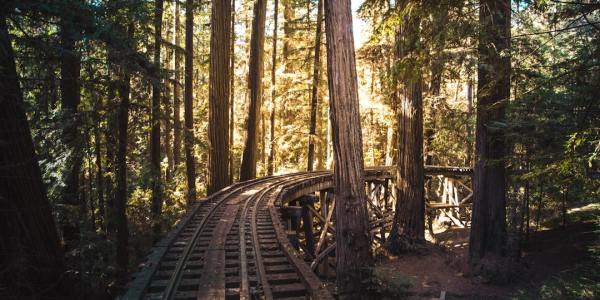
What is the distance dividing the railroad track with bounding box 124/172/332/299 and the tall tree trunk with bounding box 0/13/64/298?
5.75 feet

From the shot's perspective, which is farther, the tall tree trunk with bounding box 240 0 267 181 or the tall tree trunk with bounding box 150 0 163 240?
the tall tree trunk with bounding box 240 0 267 181

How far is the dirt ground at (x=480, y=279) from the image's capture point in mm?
9219

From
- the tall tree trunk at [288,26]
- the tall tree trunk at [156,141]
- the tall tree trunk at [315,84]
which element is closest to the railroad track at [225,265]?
the tall tree trunk at [156,141]

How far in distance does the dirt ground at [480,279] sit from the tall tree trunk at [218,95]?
636cm

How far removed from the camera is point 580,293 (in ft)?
17.6

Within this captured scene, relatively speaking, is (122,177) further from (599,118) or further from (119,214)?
(599,118)

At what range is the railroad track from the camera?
4.40 m

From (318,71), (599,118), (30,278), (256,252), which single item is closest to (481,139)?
(599,118)

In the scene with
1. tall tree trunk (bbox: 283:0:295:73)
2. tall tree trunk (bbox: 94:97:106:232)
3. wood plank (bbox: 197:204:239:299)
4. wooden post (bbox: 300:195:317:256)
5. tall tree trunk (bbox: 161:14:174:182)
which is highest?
tall tree trunk (bbox: 283:0:295:73)

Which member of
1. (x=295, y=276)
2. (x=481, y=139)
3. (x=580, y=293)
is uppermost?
(x=481, y=139)

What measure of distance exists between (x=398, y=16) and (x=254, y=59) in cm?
959

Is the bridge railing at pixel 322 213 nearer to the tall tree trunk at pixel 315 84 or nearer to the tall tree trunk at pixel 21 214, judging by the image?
the tall tree trunk at pixel 21 214

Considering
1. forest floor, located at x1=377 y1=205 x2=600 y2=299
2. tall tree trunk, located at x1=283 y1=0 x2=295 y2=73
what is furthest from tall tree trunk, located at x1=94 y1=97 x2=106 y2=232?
tall tree trunk, located at x1=283 y1=0 x2=295 y2=73

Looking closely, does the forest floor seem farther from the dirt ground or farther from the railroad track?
the railroad track
